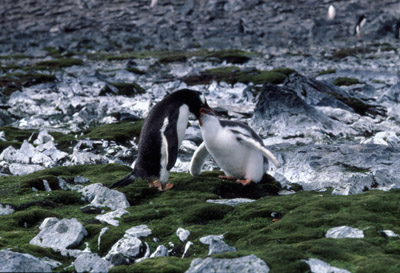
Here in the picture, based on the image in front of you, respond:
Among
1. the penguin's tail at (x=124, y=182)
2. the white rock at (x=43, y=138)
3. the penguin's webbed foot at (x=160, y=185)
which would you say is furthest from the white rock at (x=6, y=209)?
the white rock at (x=43, y=138)

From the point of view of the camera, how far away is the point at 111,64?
30078 millimetres

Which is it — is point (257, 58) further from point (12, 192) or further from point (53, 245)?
point (53, 245)

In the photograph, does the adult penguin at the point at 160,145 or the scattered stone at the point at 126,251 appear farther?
the adult penguin at the point at 160,145

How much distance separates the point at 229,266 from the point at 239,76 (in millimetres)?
17866

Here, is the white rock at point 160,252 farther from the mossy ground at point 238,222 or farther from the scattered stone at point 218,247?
the scattered stone at point 218,247

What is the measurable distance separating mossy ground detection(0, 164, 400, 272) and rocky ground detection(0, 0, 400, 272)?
0.05ft

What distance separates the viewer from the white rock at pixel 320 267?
152 inches

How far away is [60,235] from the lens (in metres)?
4.87

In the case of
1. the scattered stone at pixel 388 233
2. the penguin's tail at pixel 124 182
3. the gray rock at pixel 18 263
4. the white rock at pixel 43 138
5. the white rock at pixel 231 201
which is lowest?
the white rock at pixel 43 138

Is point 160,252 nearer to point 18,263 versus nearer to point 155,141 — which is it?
point 18,263

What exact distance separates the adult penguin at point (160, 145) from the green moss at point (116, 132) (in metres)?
4.37

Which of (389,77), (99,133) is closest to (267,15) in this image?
(389,77)

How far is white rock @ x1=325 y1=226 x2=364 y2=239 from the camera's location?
463cm

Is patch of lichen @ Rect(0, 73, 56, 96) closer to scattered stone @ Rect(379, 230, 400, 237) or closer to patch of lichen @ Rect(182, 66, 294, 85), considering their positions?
patch of lichen @ Rect(182, 66, 294, 85)
